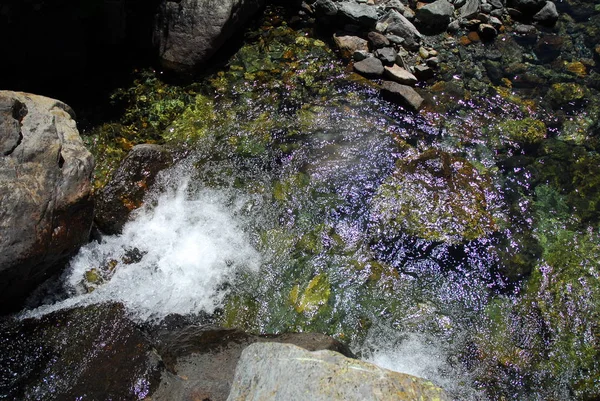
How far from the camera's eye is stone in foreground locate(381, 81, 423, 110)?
6.73 meters

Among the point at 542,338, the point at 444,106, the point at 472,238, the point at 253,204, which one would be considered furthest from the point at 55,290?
the point at 444,106

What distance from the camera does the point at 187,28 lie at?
6.90m

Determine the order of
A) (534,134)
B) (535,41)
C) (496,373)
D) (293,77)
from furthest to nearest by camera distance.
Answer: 1. (535,41)
2. (293,77)
3. (534,134)
4. (496,373)

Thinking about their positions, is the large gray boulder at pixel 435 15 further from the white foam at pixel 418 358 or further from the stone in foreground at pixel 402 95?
the white foam at pixel 418 358

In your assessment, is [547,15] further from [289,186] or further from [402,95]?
[289,186]

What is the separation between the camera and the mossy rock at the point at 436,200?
5516mm

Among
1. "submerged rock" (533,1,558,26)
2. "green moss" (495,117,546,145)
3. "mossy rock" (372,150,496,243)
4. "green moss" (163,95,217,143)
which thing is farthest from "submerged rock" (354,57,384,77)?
"submerged rock" (533,1,558,26)

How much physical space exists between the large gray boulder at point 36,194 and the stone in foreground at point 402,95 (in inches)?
174

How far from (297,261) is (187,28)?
167 inches

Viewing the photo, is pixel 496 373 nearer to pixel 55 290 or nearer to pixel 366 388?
pixel 366 388

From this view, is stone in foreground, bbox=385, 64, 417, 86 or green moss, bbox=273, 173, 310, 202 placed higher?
stone in foreground, bbox=385, 64, 417, 86

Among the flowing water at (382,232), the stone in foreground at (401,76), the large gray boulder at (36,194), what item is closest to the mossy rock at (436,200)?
the flowing water at (382,232)

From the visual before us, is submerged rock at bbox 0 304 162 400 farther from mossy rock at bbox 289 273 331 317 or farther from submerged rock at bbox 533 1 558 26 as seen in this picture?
submerged rock at bbox 533 1 558 26

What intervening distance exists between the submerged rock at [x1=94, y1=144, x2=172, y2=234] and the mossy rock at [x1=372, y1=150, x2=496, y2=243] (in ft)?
9.83
